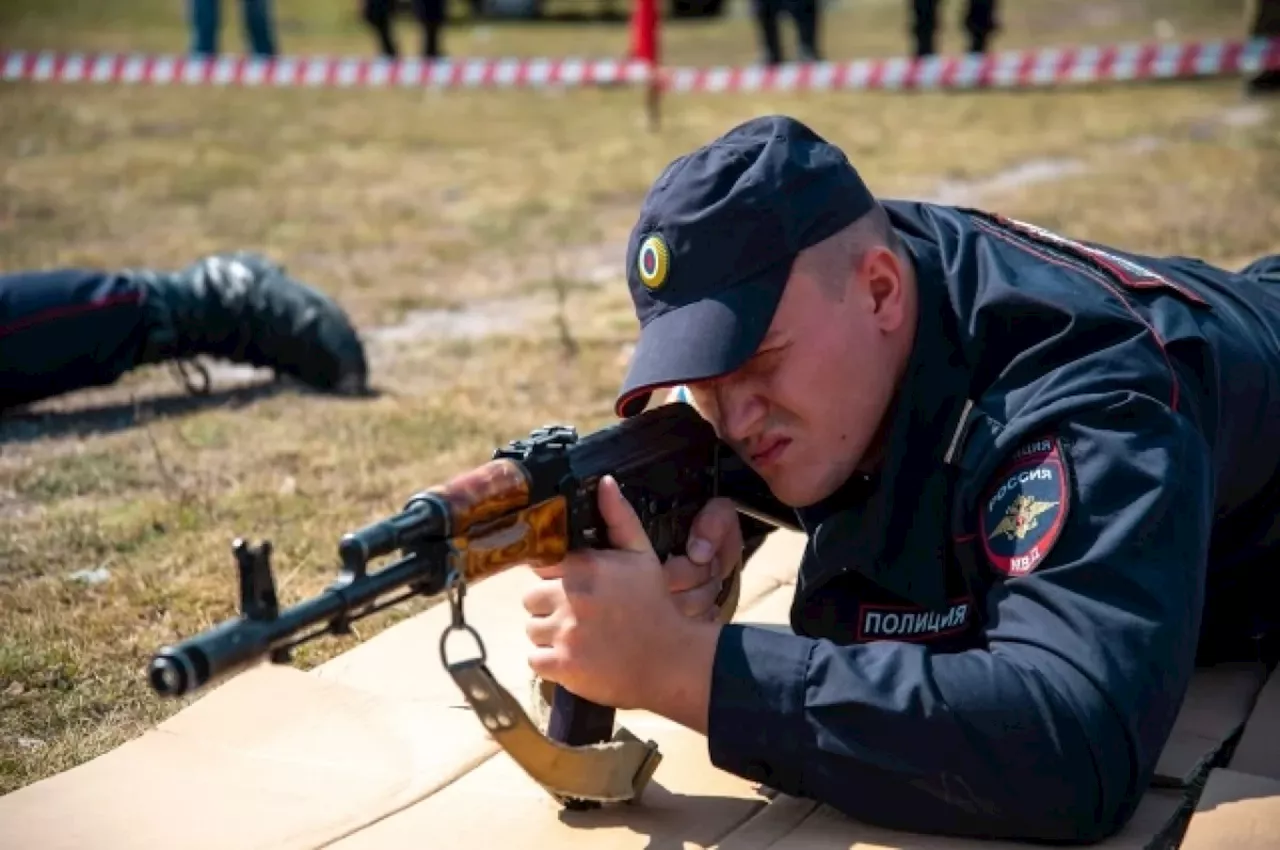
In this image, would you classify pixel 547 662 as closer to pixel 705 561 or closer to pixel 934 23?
pixel 705 561

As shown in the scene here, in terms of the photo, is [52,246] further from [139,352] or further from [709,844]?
[709,844]

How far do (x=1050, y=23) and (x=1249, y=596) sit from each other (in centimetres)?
1621

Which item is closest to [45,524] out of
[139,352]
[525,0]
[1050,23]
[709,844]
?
[139,352]

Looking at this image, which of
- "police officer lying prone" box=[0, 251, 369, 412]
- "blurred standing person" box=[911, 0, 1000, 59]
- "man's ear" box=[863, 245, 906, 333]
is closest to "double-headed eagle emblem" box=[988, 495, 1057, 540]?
"man's ear" box=[863, 245, 906, 333]

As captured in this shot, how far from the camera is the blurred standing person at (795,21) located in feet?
44.5

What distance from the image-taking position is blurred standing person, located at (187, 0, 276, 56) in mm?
12352

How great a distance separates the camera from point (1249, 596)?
2861 mm

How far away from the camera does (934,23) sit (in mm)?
13367

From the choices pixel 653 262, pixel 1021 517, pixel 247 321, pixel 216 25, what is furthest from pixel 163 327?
pixel 216 25

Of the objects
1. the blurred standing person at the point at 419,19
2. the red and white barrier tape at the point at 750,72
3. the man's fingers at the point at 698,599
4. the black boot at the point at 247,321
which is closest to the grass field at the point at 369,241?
the black boot at the point at 247,321

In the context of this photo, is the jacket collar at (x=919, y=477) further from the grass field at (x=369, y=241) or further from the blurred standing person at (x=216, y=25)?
the blurred standing person at (x=216, y=25)

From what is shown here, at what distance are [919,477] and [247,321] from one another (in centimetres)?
295

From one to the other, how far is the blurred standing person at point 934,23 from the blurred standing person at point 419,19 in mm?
3874

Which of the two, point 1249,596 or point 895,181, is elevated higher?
point 1249,596
